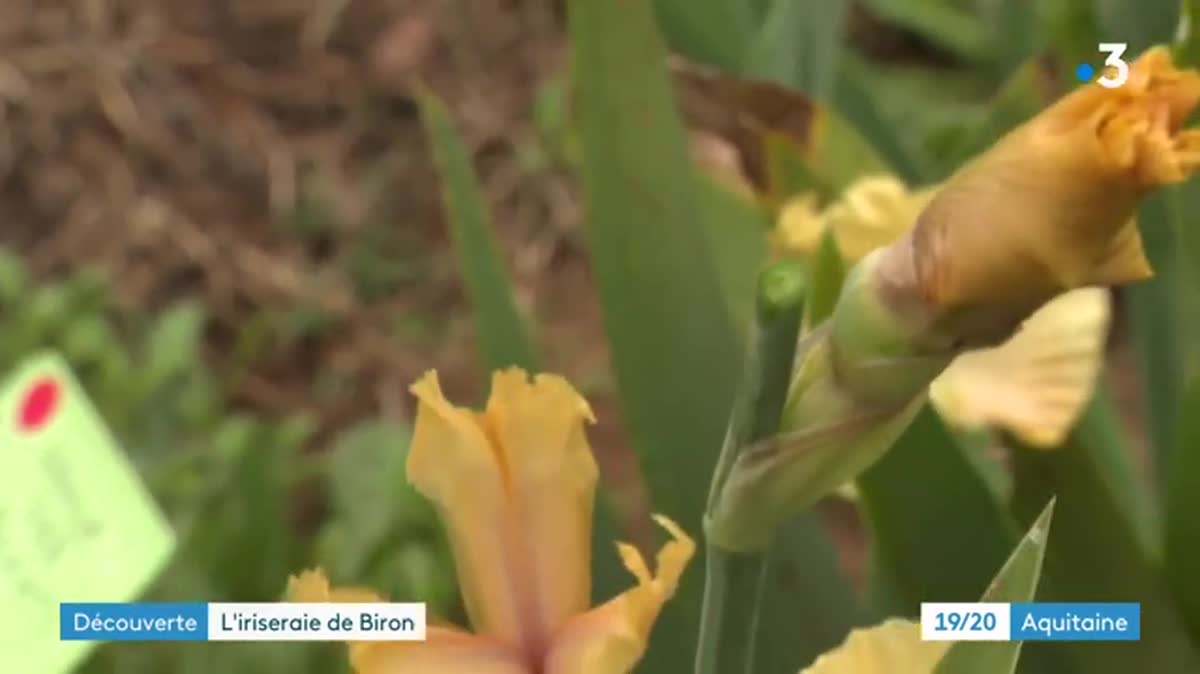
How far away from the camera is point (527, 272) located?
105 centimetres

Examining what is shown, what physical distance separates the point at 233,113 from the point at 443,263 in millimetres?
196

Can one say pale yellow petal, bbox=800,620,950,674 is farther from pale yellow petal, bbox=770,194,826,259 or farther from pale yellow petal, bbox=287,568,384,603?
pale yellow petal, bbox=770,194,826,259

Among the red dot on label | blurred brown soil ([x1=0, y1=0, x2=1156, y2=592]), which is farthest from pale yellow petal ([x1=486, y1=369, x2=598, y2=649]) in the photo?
blurred brown soil ([x1=0, y1=0, x2=1156, y2=592])

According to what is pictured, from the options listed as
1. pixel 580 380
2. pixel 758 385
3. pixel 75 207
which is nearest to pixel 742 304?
pixel 758 385

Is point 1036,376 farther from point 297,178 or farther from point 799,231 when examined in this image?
point 297,178

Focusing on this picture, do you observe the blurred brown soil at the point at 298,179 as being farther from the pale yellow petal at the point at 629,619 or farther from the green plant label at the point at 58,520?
the pale yellow petal at the point at 629,619

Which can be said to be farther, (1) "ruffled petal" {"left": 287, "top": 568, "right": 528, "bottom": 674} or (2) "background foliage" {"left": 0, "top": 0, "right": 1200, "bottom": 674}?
(2) "background foliage" {"left": 0, "top": 0, "right": 1200, "bottom": 674}

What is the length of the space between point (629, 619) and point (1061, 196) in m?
0.08

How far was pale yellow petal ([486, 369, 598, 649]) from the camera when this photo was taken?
235mm

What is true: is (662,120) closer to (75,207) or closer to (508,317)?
(508,317)

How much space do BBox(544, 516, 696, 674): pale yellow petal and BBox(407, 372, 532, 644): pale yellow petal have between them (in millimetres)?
19

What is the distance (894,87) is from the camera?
106 centimetres

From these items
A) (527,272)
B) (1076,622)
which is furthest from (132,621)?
(527,272)

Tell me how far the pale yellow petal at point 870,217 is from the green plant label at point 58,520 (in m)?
0.19
